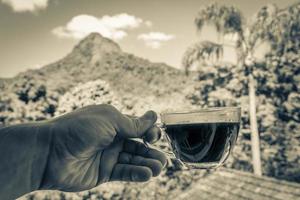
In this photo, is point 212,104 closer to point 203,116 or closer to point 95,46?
point 203,116

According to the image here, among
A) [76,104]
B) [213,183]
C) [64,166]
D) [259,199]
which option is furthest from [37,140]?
[76,104]

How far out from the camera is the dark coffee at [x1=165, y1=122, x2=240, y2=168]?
214cm

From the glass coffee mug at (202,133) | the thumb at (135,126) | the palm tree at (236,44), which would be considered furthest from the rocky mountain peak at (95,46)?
the glass coffee mug at (202,133)

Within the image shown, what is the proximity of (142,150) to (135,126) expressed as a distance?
31 cm

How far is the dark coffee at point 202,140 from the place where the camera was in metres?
2.14

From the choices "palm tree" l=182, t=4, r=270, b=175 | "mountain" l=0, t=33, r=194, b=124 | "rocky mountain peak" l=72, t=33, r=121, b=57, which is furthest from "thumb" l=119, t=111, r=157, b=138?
"rocky mountain peak" l=72, t=33, r=121, b=57

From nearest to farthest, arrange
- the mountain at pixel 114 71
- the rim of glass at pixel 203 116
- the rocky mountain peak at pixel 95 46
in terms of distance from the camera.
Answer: the rim of glass at pixel 203 116 < the mountain at pixel 114 71 < the rocky mountain peak at pixel 95 46

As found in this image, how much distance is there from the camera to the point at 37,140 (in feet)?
7.13

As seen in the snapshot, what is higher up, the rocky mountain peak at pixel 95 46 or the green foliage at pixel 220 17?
the rocky mountain peak at pixel 95 46

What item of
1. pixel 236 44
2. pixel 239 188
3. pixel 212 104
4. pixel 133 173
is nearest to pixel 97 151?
pixel 133 173

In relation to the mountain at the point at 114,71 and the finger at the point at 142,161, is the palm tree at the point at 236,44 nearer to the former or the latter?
the finger at the point at 142,161

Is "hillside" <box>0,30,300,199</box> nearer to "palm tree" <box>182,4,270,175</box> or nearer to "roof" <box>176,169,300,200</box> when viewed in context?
"palm tree" <box>182,4,270,175</box>

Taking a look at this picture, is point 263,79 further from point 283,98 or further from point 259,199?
point 259,199

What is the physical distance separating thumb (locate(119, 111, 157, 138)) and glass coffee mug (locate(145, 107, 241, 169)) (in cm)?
10
